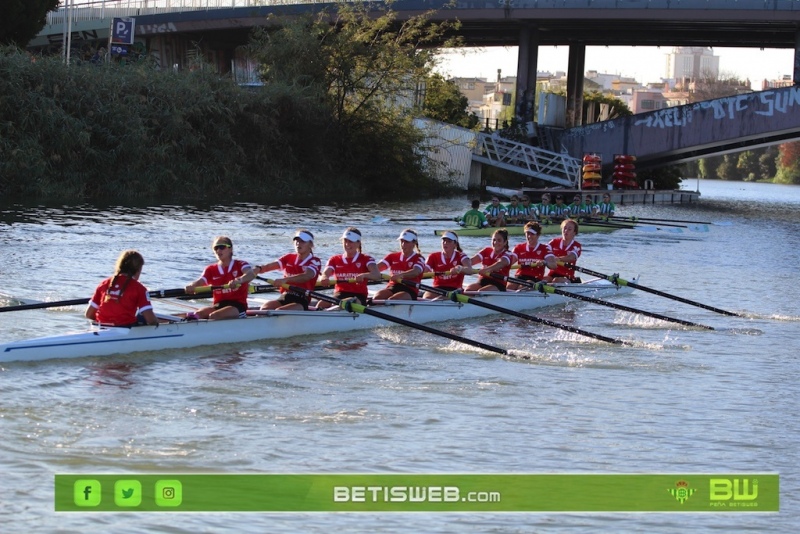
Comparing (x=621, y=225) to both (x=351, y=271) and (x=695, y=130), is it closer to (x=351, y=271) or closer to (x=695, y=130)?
(x=351, y=271)

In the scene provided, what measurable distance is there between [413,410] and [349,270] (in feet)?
13.5

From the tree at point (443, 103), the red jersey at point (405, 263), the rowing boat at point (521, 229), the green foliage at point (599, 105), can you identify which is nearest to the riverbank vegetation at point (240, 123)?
the tree at point (443, 103)

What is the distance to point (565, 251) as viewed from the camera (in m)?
18.6

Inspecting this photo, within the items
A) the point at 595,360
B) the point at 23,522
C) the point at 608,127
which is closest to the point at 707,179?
the point at 608,127

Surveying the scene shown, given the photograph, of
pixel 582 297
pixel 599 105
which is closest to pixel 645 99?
pixel 599 105

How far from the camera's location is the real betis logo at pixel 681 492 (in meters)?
8.76

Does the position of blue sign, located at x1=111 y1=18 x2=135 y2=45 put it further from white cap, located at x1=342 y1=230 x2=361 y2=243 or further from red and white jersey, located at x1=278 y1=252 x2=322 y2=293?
red and white jersey, located at x1=278 y1=252 x2=322 y2=293

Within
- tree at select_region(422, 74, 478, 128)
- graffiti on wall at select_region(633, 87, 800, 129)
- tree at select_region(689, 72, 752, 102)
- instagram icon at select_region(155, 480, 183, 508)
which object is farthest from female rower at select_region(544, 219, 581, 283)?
tree at select_region(689, 72, 752, 102)

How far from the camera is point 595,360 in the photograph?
13898mm

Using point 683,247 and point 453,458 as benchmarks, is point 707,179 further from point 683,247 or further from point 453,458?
point 453,458

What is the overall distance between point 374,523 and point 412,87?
1556 inches

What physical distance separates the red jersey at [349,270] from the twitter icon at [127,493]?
6.44 metres

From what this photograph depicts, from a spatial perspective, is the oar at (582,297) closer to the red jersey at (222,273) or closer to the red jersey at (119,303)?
the red jersey at (222,273)

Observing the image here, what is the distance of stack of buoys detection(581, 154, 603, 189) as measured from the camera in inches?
1960
